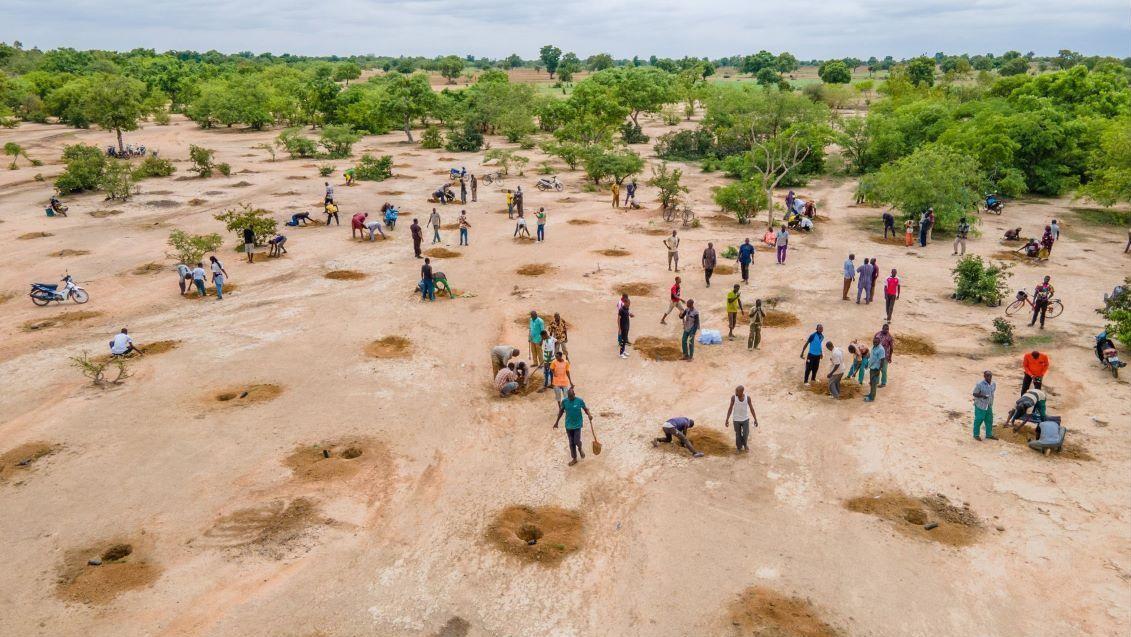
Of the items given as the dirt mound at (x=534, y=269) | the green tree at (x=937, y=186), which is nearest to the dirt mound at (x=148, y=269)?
the dirt mound at (x=534, y=269)

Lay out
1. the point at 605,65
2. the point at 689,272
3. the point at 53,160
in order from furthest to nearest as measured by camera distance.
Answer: the point at 605,65 < the point at 53,160 < the point at 689,272

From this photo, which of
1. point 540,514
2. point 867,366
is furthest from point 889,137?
point 540,514

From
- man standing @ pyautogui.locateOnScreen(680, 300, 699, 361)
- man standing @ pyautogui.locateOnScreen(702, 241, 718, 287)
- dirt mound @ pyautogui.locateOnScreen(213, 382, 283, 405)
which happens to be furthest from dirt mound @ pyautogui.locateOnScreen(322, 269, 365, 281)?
man standing @ pyautogui.locateOnScreen(680, 300, 699, 361)

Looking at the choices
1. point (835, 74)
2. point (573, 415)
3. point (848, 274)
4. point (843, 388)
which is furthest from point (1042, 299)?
point (835, 74)

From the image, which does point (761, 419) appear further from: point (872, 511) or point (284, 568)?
point (284, 568)

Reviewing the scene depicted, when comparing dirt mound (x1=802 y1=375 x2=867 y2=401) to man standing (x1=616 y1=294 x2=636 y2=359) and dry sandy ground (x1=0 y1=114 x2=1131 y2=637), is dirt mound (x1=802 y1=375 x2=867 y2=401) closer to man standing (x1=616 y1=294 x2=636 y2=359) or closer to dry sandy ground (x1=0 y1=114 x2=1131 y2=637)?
dry sandy ground (x1=0 y1=114 x2=1131 y2=637)

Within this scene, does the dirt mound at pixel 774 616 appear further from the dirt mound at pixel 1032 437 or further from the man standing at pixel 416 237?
the man standing at pixel 416 237

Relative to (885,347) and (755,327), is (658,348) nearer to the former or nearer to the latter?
(755,327)
